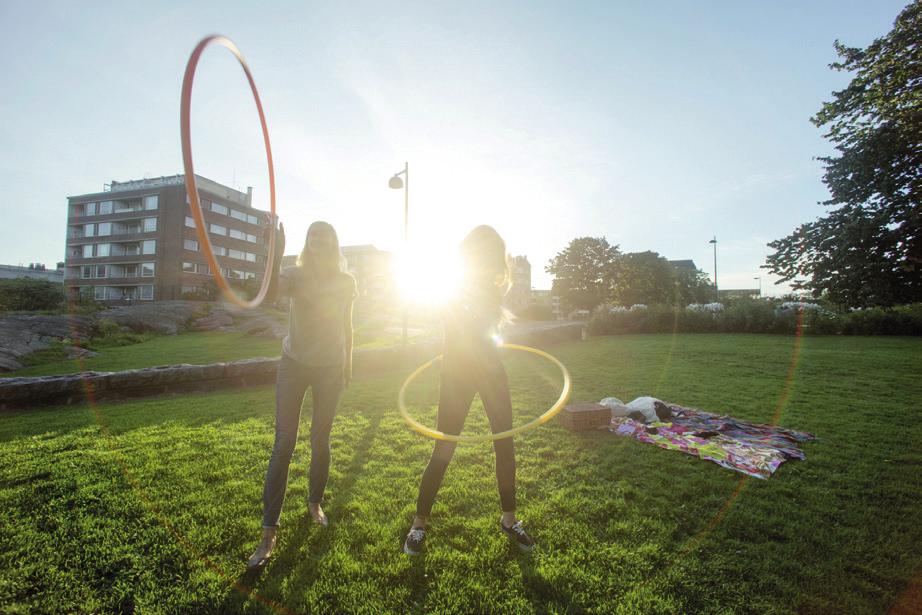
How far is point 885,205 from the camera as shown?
11.4 metres

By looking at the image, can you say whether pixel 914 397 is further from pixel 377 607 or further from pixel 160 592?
pixel 160 592

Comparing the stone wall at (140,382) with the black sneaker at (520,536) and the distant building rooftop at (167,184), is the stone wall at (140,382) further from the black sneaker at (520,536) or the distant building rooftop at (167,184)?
the distant building rooftop at (167,184)

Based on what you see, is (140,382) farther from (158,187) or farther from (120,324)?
(158,187)

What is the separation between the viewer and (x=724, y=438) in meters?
5.70

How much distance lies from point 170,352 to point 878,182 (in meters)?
23.5

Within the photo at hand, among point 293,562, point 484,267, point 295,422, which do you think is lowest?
point 293,562

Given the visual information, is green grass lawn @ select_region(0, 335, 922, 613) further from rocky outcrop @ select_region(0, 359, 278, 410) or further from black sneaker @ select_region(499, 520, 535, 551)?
rocky outcrop @ select_region(0, 359, 278, 410)

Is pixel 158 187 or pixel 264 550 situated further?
pixel 158 187

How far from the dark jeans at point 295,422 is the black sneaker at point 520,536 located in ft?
5.49

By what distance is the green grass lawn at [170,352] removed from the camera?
38.4ft

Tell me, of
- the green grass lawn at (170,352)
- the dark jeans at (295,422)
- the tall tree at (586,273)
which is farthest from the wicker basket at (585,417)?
the tall tree at (586,273)

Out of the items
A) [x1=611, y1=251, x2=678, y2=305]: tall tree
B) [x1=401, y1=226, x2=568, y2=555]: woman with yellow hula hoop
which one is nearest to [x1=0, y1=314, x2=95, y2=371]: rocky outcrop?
[x1=401, y1=226, x2=568, y2=555]: woman with yellow hula hoop

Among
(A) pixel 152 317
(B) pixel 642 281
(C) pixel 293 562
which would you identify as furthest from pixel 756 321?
(A) pixel 152 317

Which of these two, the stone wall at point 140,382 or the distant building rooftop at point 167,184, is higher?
the distant building rooftop at point 167,184
